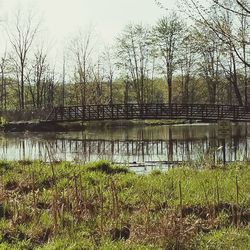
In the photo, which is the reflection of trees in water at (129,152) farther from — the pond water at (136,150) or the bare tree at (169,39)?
the bare tree at (169,39)

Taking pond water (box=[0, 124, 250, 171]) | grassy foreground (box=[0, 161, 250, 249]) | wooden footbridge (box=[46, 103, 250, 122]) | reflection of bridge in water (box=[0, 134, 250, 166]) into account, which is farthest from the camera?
wooden footbridge (box=[46, 103, 250, 122])

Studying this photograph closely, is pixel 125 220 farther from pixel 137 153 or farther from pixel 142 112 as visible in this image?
pixel 142 112

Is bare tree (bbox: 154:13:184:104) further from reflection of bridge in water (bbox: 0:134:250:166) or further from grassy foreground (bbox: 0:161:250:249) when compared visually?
grassy foreground (bbox: 0:161:250:249)

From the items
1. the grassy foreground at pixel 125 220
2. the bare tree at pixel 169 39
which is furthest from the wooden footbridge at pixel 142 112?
the grassy foreground at pixel 125 220

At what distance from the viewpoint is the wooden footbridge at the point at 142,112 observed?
4238cm

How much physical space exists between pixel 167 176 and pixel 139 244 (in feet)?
16.9

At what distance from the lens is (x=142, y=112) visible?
44.0 m

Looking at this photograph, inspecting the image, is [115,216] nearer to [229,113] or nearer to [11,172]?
[11,172]

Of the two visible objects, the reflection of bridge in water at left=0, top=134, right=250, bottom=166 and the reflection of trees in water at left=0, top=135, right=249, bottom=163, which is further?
the reflection of trees in water at left=0, top=135, right=249, bottom=163

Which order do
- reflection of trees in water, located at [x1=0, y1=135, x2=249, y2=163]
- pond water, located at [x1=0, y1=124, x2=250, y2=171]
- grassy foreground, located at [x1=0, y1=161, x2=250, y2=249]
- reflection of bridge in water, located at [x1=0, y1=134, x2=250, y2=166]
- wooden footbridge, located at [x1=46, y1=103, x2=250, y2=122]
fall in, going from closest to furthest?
grassy foreground, located at [x1=0, y1=161, x2=250, y2=249] < pond water, located at [x1=0, y1=124, x2=250, y2=171] < reflection of bridge in water, located at [x1=0, y1=134, x2=250, y2=166] < reflection of trees in water, located at [x1=0, y1=135, x2=249, y2=163] < wooden footbridge, located at [x1=46, y1=103, x2=250, y2=122]

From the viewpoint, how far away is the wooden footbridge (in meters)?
42.4

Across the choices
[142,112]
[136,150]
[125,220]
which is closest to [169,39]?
[142,112]

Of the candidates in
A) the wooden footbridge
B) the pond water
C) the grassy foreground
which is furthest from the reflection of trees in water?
the wooden footbridge

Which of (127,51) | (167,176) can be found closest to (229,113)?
(127,51)
